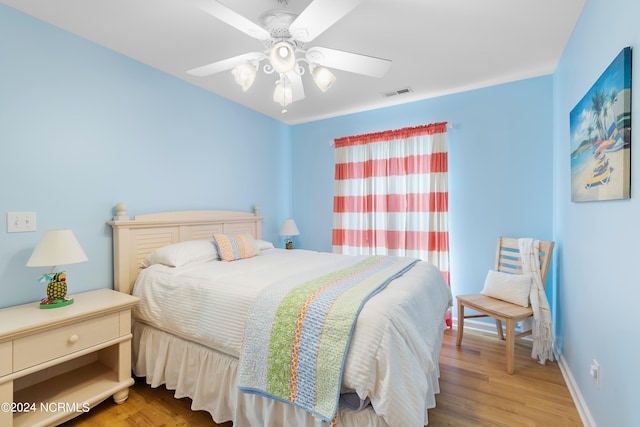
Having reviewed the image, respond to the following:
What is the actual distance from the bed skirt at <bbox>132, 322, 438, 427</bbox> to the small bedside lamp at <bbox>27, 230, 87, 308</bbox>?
577 millimetres

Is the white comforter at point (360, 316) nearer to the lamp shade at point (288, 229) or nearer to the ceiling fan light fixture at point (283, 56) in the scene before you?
the lamp shade at point (288, 229)

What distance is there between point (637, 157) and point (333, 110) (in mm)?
3050

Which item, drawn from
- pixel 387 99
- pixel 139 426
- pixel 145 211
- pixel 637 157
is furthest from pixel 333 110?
pixel 139 426

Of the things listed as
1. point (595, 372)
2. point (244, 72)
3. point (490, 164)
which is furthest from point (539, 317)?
point (244, 72)

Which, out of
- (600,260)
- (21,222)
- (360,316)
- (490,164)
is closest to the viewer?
(360,316)

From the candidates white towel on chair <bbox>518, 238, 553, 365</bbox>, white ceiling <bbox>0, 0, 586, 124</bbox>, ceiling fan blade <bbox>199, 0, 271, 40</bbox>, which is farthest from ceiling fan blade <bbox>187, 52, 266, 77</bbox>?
white towel on chair <bbox>518, 238, 553, 365</bbox>

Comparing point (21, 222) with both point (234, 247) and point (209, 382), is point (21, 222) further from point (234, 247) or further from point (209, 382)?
point (209, 382)

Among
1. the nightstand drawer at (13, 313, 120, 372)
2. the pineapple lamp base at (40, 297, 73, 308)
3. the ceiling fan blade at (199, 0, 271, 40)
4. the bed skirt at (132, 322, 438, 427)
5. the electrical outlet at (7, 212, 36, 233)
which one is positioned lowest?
the bed skirt at (132, 322, 438, 427)

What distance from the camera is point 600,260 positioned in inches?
62.7

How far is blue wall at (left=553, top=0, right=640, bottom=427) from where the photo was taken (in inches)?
48.5

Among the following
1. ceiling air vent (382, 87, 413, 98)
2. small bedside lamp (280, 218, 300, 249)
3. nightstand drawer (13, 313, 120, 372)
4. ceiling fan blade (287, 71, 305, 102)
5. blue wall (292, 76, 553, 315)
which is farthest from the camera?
small bedside lamp (280, 218, 300, 249)

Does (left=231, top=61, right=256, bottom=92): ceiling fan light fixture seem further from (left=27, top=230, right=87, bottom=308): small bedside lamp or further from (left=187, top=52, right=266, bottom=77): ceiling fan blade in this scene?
(left=27, top=230, right=87, bottom=308): small bedside lamp

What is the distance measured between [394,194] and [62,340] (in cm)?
316

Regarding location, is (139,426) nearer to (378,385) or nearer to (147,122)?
(378,385)
